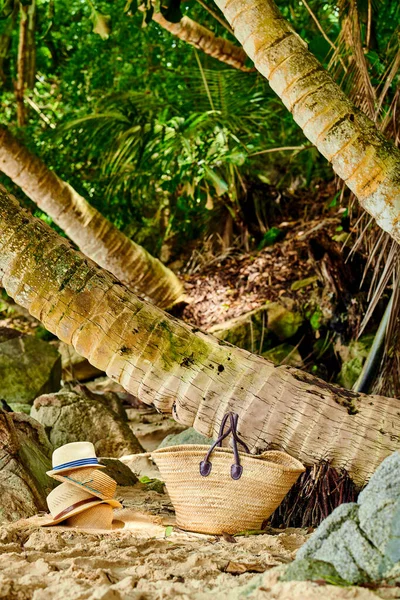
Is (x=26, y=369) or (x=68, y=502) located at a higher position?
(x=68, y=502)

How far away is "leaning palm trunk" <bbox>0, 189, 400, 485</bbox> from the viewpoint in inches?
123

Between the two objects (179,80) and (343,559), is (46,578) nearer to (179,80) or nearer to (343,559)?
(343,559)

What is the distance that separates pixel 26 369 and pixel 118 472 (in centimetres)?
248

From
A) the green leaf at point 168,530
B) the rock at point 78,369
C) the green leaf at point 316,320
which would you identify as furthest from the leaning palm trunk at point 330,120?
the rock at point 78,369

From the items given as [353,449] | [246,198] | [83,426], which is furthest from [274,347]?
[353,449]

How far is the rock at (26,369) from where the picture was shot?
6.05 metres

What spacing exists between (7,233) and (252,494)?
5.33ft

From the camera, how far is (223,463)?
2.87 metres

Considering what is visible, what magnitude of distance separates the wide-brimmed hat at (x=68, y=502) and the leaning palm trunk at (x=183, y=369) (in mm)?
488

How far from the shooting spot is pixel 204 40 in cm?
626

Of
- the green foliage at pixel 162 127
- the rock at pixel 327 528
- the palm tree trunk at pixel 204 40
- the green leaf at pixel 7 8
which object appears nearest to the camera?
the rock at pixel 327 528

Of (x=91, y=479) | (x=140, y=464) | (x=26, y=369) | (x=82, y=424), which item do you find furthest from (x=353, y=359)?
(x=91, y=479)

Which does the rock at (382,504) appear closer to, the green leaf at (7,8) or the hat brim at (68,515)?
the hat brim at (68,515)

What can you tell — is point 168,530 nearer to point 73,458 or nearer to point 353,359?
point 73,458
